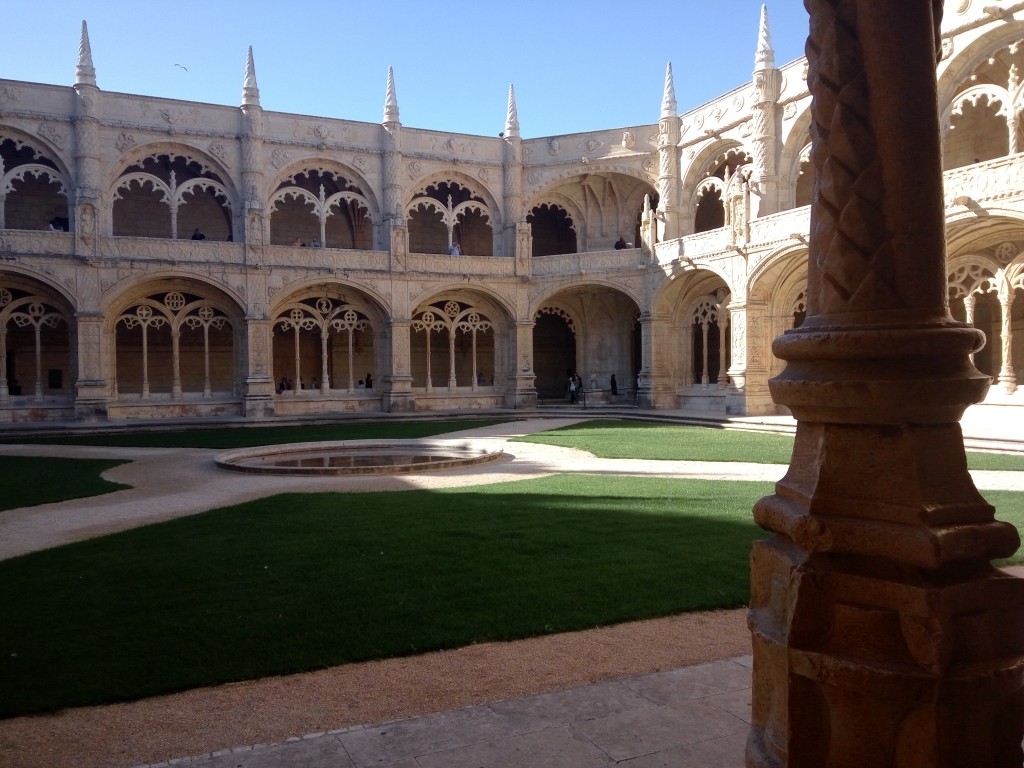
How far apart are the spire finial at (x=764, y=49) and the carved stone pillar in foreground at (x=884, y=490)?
68.0 ft

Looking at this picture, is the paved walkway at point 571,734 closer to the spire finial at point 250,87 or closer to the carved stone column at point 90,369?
the carved stone column at point 90,369

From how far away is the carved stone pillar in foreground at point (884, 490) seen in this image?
5.65 ft

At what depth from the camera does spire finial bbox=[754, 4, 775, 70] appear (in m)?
20.4

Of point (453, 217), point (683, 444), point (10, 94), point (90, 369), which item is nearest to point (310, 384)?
point (90, 369)

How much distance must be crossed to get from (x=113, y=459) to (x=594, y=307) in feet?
57.7

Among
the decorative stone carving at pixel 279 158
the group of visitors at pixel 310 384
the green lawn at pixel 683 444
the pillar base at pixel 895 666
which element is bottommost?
the green lawn at pixel 683 444

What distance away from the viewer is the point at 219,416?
22047mm

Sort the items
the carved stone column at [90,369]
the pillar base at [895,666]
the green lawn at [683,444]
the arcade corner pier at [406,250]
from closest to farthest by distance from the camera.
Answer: the pillar base at [895,666]
the green lawn at [683,444]
the arcade corner pier at [406,250]
the carved stone column at [90,369]

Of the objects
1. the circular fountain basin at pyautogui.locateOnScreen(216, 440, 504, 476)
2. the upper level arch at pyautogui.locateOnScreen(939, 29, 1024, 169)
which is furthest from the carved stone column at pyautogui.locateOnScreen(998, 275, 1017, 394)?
the circular fountain basin at pyautogui.locateOnScreen(216, 440, 504, 476)

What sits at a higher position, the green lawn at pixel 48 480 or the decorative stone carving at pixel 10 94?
the decorative stone carving at pixel 10 94

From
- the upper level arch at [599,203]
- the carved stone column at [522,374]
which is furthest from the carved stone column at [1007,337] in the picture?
the carved stone column at [522,374]

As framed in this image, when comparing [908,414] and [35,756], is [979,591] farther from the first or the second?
[35,756]

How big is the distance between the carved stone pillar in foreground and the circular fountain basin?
924 centimetres

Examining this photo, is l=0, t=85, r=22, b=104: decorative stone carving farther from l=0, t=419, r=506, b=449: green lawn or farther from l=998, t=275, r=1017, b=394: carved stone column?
l=998, t=275, r=1017, b=394: carved stone column
